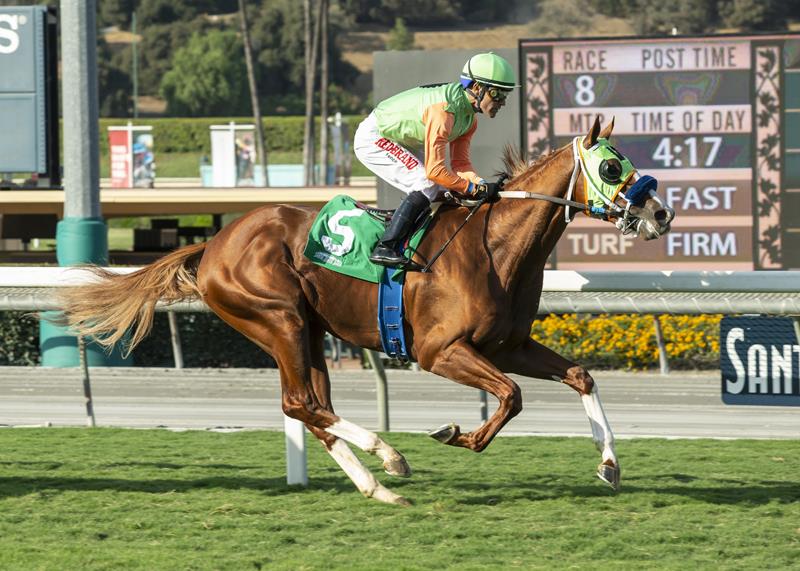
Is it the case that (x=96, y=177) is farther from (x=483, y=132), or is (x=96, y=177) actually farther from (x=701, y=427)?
(x=701, y=427)

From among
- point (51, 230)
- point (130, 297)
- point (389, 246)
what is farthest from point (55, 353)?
point (51, 230)

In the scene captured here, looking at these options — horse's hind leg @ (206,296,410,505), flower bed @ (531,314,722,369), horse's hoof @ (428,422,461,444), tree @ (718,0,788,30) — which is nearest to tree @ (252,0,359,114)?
tree @ (718,0,788,30)

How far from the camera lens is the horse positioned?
16.4ft

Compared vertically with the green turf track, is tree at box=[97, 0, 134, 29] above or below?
above

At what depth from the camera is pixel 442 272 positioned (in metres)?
5.14

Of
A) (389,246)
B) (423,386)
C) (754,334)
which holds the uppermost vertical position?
(389,246)

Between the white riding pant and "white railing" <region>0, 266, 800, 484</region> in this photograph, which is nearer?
the white riding pant

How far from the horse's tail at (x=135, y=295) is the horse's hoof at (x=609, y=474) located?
1.84m

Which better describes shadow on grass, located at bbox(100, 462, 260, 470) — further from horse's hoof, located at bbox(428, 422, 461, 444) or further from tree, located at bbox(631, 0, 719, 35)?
tree, located at bbox(631, 0, 719, 35)

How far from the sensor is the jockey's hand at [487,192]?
5.19 metres

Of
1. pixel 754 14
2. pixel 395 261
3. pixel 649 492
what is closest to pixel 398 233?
pixel 395 261

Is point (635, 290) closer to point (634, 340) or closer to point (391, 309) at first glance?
point (391, 309)

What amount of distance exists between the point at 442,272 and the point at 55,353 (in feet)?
18.9

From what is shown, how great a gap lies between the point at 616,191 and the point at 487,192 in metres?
0.49
